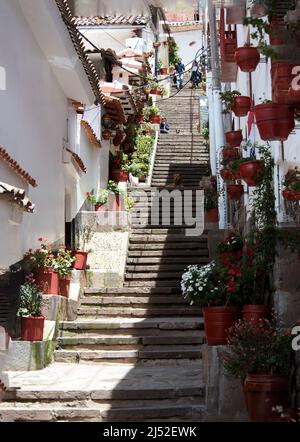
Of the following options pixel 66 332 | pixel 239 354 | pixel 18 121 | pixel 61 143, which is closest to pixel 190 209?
pixel 61 143

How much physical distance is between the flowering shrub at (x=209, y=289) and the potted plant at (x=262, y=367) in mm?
1478

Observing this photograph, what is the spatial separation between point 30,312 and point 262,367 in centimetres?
549

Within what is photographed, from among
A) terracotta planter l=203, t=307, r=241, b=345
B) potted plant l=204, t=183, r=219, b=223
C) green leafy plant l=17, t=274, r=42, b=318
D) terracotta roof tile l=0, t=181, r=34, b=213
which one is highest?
potted plant l=204, t=183, r=219, b=223

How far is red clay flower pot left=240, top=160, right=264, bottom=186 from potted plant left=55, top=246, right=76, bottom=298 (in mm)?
5092

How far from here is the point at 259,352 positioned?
8875 mm

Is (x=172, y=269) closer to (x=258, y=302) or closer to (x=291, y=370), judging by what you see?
(x=258, y=302)

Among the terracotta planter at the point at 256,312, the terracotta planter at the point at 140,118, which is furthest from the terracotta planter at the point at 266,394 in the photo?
the terracotta planter at the point at 140,118

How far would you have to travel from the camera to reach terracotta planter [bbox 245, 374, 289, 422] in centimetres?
860

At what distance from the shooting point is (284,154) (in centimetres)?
1032

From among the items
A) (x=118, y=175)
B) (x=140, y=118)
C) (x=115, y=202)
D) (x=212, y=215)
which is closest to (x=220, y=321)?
(x=212, y=215)

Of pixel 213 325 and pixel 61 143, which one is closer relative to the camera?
pixel 213 325

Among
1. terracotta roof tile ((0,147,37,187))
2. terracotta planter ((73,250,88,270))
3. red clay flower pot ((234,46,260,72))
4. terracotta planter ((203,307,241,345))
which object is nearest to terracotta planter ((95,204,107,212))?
terracotta planter ((73,250,88,270))

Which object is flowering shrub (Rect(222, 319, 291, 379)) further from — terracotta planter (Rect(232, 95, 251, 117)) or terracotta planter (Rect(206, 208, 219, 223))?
terracotta planter (Rect(206, 208, 219, 223))

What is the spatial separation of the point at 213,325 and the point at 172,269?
22.2 ft
